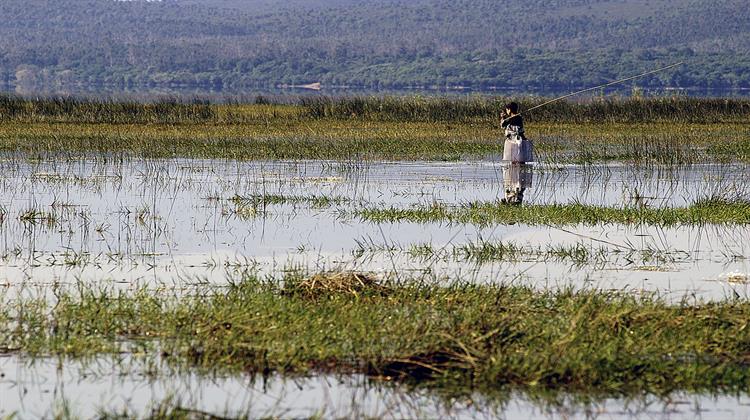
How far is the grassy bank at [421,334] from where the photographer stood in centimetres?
757

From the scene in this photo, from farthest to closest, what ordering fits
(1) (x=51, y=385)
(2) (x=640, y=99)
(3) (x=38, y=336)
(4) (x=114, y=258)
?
(2) (x=640, y=99) < (4) (x=114, y=258) < (3) (x=38, y=336) < (1) (x=51, y=385)

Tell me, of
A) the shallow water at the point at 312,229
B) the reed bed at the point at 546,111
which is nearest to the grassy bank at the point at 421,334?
the shallow water at the point at 312,229

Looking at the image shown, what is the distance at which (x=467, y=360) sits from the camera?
7.62m

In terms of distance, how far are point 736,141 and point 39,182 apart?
737 inches

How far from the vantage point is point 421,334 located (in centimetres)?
799

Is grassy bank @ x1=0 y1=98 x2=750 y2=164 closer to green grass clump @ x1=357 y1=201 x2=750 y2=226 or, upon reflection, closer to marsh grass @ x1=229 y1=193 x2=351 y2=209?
marsh grass @ x1=229 y1=193 x2=351 y2=209

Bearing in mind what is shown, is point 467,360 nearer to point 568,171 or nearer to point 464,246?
point 464,246

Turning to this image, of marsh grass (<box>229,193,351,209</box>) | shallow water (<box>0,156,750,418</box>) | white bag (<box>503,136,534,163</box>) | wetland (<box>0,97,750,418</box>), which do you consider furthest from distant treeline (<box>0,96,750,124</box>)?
marsh grass (<box>229,193,351,209</box>)

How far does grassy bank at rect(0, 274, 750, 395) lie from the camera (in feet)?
24.8

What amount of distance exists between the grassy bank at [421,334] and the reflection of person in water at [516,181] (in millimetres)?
8546

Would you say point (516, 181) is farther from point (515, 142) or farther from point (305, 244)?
point (305, 244)

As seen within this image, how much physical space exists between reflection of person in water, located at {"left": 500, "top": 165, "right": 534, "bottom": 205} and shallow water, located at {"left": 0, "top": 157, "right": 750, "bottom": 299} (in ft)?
0.29

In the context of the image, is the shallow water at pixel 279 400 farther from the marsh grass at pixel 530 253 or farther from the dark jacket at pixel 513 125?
the dark jacket at pixel 513 125

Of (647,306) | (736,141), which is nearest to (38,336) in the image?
(647,306)
